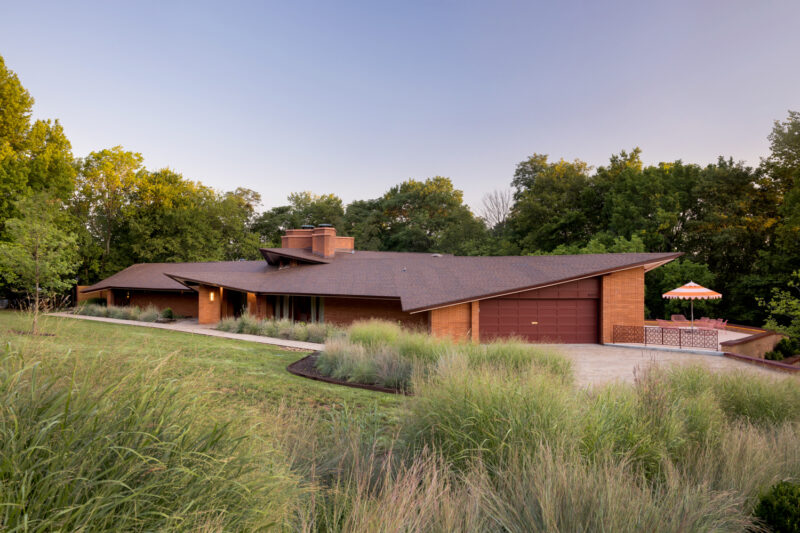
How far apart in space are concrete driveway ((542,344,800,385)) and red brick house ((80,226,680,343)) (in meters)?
2.06

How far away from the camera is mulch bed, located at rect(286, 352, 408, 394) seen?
960cm

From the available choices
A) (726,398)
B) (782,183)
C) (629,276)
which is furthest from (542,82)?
(726,398)

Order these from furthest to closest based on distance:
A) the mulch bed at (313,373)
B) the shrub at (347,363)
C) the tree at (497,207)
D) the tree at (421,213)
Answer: the tree at (497,207), the tree at (421,213), the shrub at (347,363), the mulch bed at (313,373)

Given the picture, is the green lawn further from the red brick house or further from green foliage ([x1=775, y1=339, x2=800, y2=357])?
green foliage ([x1=775, y1=339, x2=800, y2=357])

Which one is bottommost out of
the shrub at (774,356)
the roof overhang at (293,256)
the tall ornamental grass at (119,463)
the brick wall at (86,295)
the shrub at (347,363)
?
the shrub at (774,356)

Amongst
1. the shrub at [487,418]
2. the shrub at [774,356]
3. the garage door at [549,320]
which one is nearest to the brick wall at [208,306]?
the garage door at [549,320]

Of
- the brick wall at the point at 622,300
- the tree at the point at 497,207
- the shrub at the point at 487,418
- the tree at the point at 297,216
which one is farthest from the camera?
the tree at the point at 297,216

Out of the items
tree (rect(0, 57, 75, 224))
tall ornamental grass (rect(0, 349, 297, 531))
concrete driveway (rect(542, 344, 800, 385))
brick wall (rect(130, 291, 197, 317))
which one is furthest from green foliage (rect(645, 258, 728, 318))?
tree (rect(0, 57, 75, 224))

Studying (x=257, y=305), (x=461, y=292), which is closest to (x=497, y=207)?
(x=461, y=292)

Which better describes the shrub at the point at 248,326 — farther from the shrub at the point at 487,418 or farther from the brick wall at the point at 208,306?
the shrub at the point at 487,418

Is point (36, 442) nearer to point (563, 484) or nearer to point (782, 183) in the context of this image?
point (563, 484)

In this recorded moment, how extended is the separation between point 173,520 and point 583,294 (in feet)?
67.0

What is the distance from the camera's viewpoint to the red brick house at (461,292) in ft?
61.8

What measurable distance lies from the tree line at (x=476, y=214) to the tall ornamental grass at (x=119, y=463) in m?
21.5
